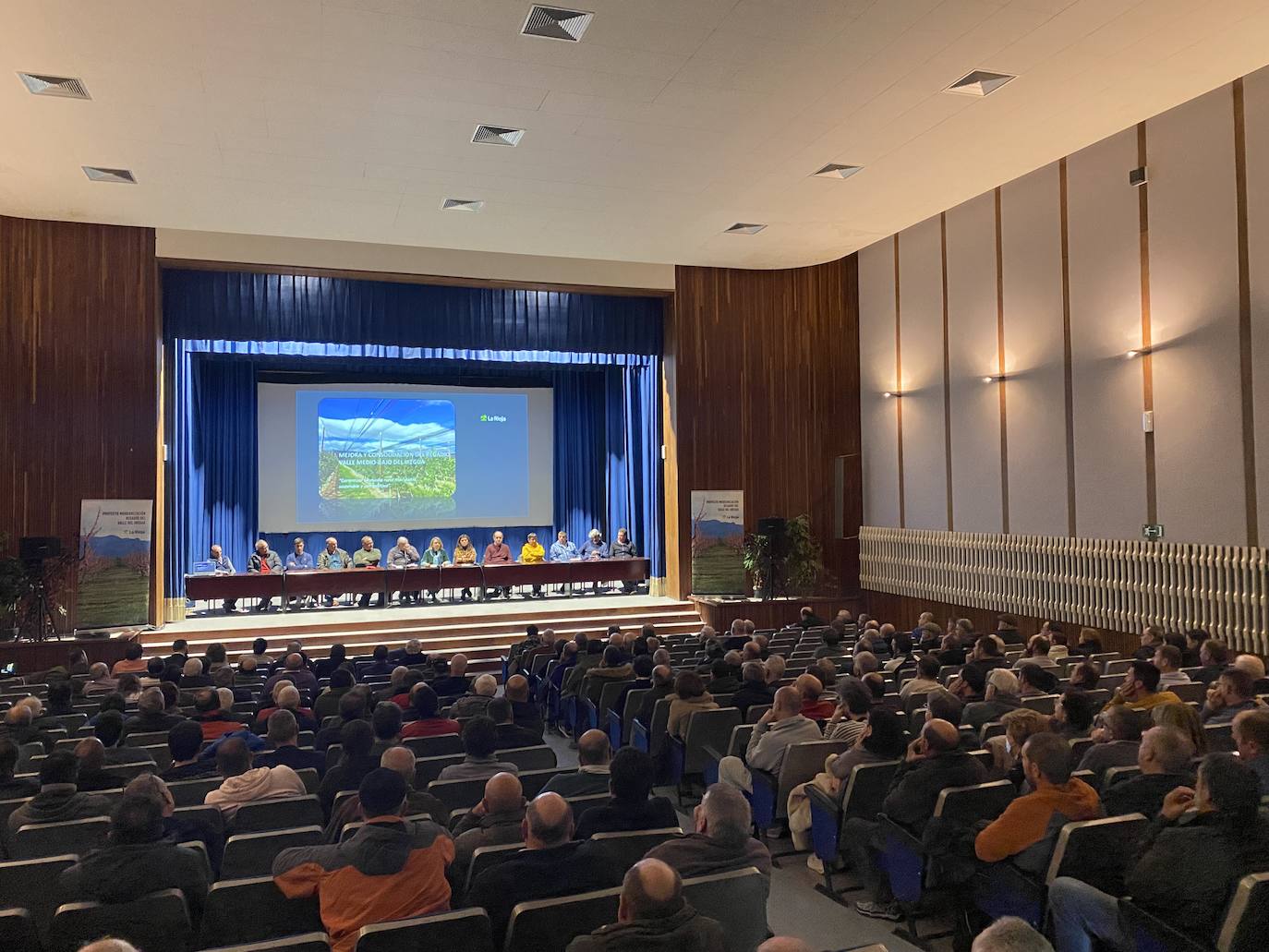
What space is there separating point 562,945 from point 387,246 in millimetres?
10606

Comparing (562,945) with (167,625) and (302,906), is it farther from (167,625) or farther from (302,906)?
(167,625)

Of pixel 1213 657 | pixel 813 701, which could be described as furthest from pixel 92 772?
pixel 1213 657

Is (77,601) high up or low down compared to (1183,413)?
down

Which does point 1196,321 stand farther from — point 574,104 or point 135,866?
point 135,866

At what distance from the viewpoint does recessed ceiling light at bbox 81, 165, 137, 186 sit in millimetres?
8836

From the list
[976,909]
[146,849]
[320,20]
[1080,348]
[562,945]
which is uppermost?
[320,20]

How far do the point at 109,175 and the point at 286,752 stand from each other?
706 centimetres

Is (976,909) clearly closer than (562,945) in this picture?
No

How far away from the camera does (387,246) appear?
38.7 ft

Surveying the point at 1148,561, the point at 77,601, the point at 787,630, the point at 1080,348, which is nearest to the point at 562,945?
the point at 787,630

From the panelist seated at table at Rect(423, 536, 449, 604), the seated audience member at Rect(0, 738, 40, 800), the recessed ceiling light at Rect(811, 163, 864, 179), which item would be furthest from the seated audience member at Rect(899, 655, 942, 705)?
the panelist seated at table at Rect(423, 536, 449, 604)

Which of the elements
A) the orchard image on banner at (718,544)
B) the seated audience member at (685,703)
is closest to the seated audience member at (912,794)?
the seated audience member at (685,703)

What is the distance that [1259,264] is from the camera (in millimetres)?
7656

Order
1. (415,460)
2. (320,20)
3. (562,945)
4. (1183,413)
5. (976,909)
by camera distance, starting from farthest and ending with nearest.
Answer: (415,460) < (1183,413) < (320,20) < (976,909) < (562,945)
